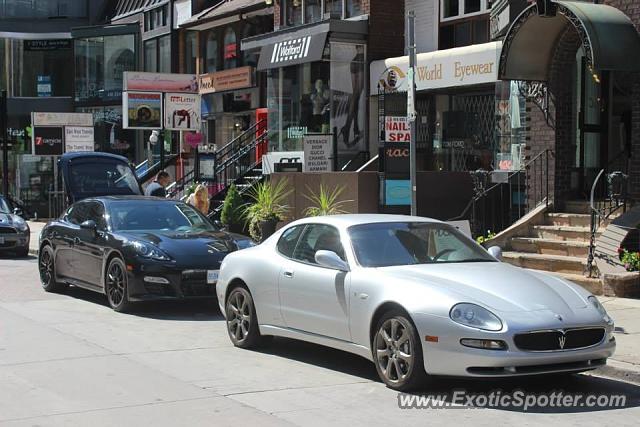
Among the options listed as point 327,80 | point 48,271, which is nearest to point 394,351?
point 48,271

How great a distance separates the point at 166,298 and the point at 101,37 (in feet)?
107

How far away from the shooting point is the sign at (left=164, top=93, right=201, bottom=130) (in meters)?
24.2

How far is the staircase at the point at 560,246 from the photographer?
13.5m

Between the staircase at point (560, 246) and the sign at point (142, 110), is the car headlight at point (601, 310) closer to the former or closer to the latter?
the staircase at point (560, 246)

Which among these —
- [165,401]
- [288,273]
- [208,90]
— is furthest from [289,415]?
[208,90]

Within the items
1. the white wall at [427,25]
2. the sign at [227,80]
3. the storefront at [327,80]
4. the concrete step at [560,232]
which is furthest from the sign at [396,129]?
the sign at [227,80]

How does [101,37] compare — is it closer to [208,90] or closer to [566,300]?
[208,90]

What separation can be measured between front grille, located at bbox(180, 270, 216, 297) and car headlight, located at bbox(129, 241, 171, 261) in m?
0.35

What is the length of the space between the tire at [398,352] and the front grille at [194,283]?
14.4 feet

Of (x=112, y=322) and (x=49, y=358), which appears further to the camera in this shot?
(x=112, y=322)

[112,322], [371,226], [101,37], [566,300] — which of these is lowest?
[112,322]

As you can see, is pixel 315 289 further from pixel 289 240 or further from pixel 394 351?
pixel 394 351

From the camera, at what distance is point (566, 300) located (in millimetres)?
7617

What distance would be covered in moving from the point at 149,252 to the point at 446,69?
10989mm
